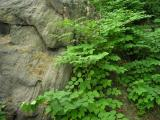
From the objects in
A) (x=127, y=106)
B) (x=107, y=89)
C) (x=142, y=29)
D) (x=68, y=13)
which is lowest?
(x=127, y=106)

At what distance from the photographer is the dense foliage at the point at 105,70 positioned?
5.90 m

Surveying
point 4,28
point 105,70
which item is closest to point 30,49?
point 4,28

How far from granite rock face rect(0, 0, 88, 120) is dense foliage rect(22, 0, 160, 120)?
1.64 ft

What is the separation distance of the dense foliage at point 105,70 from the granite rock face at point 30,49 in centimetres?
50

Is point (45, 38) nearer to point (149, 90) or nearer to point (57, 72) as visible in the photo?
point (57, 72)

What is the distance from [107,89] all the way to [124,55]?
151 centimetres

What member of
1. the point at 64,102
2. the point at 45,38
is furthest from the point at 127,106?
the point at 45,38

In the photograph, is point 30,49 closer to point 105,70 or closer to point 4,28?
point 4,28

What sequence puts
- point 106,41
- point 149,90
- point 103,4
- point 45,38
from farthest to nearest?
point 103,4, point 45,38, point 106,41, point 149,90

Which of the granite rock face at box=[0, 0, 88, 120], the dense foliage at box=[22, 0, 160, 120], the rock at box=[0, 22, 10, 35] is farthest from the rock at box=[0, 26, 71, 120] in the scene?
the dense foliage at box=[22, 0, 160, 120]

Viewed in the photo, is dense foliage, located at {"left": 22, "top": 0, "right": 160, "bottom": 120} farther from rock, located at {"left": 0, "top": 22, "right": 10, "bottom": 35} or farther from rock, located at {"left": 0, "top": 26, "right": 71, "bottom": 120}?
rock, located at {"left": 0, "top": 22, "right": 10, "bottom": 35}

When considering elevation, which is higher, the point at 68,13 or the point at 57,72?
the point at 68,13

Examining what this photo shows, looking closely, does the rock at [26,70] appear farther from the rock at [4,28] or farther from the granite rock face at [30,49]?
the rock at [4,28]

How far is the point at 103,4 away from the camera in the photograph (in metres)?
9.19
